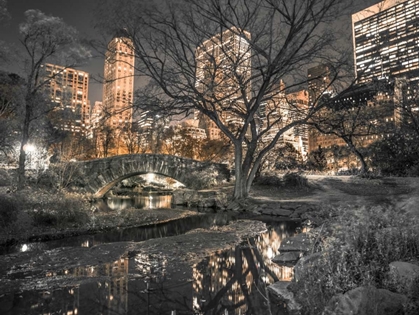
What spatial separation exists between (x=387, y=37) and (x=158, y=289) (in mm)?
15149

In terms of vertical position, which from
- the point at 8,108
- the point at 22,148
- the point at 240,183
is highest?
the point at 8,108

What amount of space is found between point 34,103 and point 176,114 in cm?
944

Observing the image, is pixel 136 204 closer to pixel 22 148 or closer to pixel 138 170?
pixel 138 170

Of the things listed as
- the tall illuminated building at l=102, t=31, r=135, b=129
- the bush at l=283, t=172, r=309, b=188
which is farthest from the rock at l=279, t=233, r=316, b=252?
the bush at l=283, t=172, r=309, b=188

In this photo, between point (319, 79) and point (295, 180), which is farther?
point (295, 180)

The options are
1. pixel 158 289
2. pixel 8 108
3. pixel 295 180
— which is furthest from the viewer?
pixel 8 108

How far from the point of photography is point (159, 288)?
4480 mm

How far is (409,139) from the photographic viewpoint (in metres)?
22.0

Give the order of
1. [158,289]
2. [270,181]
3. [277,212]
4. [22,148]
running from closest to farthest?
[158,289] → [277,212] → [22,148] → [270,181]

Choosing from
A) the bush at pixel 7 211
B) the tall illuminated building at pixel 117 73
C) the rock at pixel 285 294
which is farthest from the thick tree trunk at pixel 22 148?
the rock at pixel 285 294

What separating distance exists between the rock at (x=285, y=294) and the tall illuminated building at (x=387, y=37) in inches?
410

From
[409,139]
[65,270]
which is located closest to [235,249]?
[65,270]

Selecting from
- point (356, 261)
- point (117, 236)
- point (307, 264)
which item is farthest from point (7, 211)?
point (356, 261)

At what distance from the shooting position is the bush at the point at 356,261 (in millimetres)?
3590
